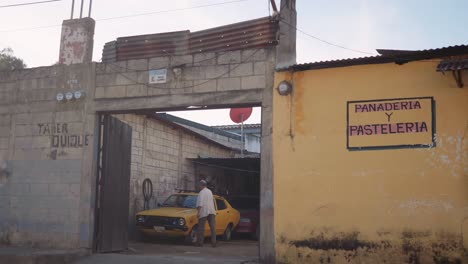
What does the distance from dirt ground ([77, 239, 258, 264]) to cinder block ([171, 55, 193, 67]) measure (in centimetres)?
389

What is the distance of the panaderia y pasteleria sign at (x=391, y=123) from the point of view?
873 cm

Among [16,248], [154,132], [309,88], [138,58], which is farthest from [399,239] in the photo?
[154,132]

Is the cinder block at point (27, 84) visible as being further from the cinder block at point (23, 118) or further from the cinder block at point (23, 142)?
the cinder block at point (23, 142)

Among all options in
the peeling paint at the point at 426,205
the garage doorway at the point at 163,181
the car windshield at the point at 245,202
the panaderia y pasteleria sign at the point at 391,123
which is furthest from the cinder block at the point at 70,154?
the car windshield at the point at 245,202

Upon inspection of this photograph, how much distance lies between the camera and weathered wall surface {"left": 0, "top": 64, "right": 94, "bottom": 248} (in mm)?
10898

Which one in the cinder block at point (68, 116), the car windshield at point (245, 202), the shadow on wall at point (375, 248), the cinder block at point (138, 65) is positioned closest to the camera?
the shadow on wall at point (375, 248)

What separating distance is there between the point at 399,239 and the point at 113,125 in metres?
6.47

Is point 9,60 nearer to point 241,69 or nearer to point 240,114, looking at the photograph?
point 240,114

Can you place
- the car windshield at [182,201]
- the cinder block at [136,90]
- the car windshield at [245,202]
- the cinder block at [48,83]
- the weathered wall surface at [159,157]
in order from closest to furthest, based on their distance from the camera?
the cinder block at [136,90]
the cinder block at [48,83]
the car windshield at [182,201]
the weathered wall surface at [159,157]
the car windshield at [245,202]

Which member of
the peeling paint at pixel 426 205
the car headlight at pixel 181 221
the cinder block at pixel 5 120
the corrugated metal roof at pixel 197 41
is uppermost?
the corrugated metal roof at pixel 197 41

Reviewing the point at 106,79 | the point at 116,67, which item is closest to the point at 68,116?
the point at 106,79

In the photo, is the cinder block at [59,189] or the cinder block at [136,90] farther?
the cinder block at [59,189]

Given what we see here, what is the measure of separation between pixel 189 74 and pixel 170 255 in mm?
3798

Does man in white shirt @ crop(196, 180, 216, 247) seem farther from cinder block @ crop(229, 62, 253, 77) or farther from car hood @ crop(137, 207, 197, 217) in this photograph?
cinder block @ crop(229, 62, 253, 77)
